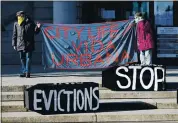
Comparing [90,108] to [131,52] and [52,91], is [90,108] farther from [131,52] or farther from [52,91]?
[131,52]

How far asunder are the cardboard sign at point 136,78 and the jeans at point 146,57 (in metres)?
1.76

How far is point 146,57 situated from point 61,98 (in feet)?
12.3

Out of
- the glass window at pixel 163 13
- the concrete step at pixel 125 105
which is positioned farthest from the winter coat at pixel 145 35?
the glass window at pixel 163 13

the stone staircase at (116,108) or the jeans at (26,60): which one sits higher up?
the jeans at (26,60)

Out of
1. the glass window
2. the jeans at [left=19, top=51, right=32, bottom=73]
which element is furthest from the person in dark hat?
the glass window

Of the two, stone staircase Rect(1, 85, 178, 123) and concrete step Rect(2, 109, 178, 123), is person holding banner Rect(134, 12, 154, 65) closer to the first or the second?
stone staircase Rect(1, 85, 178, 123)

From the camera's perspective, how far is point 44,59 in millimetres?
12859

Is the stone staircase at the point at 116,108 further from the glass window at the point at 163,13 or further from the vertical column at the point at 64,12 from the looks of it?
the glass window at the point at 163,13

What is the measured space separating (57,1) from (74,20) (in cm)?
73

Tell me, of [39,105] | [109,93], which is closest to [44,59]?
[109,93]

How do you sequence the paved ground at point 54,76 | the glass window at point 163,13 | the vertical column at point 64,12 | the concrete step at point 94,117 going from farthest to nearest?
the glass window at point 163,13 < the vertical column at point 64,12 < the paved ground at point 54,76 < the concrete step at point 94,117

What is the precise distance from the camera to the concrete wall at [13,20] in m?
15.6

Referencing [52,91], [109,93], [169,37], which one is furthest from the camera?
[169,37]

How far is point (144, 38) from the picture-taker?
12.1 meters
